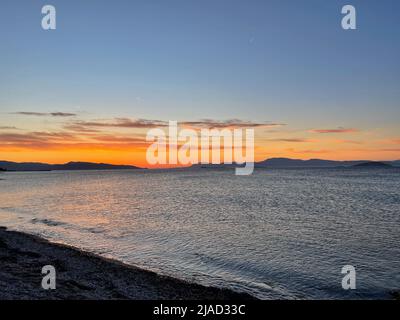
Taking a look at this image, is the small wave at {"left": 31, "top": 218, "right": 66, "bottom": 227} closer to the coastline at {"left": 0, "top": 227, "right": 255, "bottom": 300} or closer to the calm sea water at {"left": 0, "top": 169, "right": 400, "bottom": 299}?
the calm sea water at {"left": 0, "top": 169, "right": 400, "bottom": 299}

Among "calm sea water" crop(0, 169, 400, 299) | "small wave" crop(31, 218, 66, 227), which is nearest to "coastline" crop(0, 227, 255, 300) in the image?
"calm sea water" crop(0, 169, 400, 299)

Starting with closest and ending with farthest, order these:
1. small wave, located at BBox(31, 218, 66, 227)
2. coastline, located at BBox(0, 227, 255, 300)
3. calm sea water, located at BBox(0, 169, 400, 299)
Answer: coastline, located at BBox(0, 227, 255, 300), calm sea water, located at BBox(0, 169, 400, 299), small wave, located at BBox(31, 218, 66, 227)

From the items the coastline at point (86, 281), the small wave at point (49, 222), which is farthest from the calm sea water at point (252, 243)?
the coastline at point (86, 281)

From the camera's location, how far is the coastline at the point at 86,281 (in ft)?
51.4

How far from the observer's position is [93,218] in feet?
156

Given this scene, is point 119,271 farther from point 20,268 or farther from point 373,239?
point 373,239

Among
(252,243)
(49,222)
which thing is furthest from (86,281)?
(49,222)

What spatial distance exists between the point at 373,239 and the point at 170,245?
19.3m

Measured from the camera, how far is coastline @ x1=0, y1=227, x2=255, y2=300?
51.4ft

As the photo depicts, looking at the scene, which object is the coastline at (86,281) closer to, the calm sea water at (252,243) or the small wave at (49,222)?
the calm sea water at (252,243)

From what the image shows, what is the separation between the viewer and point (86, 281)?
727 inches

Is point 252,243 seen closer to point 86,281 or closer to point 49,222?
point 86,281

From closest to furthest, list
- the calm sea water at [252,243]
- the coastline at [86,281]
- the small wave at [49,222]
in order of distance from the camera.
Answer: the coastline at [86,281], the calm sea water at [252,243], the small wave at [49,222]
